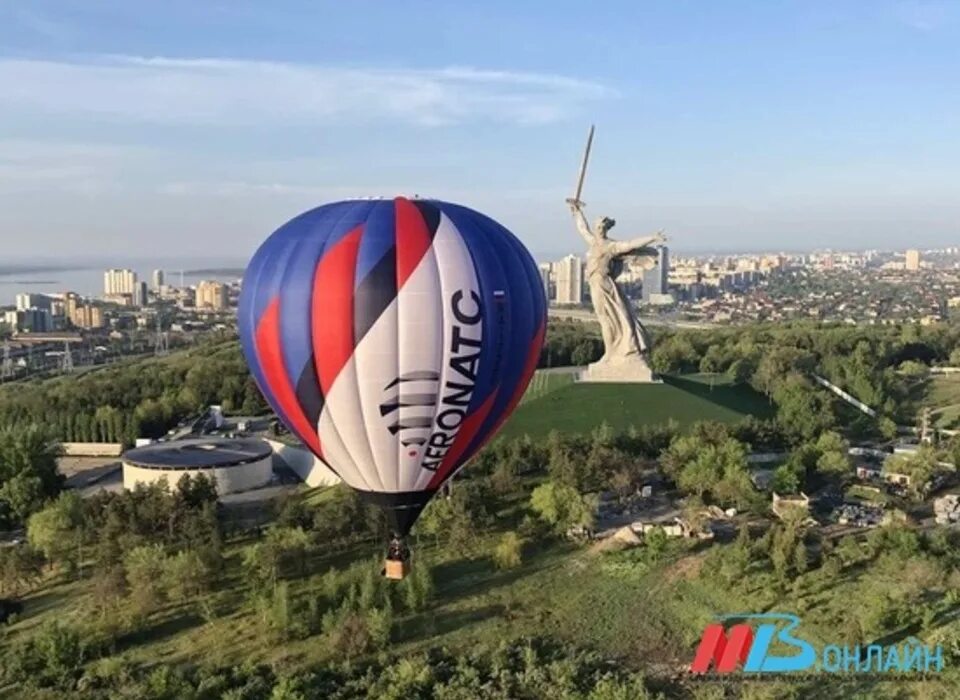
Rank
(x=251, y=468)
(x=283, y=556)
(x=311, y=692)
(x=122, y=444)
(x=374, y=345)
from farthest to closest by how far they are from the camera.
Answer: (x=122, y=444) → (x=251, y=468) → (x=283, y=556) → (x=311, y=692) → (x=374, y=345)

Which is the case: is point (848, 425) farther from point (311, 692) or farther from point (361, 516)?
point (311, 692)

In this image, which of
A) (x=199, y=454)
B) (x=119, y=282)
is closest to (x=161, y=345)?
(x=199, y=454)

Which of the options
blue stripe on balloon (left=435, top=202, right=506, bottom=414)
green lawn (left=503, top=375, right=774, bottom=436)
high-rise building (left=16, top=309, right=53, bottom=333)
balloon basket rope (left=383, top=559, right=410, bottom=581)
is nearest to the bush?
balloon basket rope (left=383, top=559, right=410, bottom=581)

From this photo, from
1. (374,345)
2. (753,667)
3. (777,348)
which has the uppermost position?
(374,345)

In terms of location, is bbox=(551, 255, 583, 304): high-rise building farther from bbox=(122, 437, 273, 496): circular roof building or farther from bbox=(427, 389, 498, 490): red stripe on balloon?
bbox=(427, 389, 498, 490): red stripe on balloon

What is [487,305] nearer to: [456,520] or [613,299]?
[456,520]

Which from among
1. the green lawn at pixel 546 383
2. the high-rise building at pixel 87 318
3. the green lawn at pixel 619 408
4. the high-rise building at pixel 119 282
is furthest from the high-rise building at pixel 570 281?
the green lawn at pixel 619 408

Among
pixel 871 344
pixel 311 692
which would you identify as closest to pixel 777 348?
pixel 871 344
